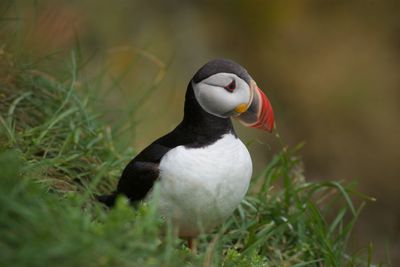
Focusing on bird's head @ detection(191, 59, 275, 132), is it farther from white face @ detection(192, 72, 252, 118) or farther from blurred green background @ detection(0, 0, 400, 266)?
blurred green background @ detection(0, 0, 400, 266)

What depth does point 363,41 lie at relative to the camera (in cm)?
843

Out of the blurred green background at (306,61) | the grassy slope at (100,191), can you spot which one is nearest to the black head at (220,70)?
the grassy slope at (100,191)

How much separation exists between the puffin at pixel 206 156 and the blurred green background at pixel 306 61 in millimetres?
3800

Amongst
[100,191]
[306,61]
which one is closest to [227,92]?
[100,191]

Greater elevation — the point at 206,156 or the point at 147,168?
the point at 206,156

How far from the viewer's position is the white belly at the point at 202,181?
346 centimetres

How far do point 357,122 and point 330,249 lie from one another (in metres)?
4.53

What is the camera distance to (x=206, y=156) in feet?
11.5

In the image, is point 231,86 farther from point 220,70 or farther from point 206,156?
point 206,156

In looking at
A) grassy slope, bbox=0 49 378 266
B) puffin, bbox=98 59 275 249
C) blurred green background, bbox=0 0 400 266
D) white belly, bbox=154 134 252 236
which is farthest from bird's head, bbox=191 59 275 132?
blurred green background, bbox=0 0 400 266

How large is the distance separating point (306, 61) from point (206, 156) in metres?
5.30

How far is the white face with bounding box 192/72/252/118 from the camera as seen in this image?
11.7 ft

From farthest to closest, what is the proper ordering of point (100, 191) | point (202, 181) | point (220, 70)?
point (100, 191), point (220, 70), point (202, 181)

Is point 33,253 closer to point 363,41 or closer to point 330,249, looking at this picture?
point 330,249
